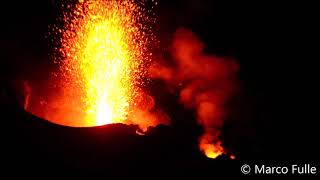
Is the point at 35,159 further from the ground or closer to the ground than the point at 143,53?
closer to the ground

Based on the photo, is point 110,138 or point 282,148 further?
point 282,148

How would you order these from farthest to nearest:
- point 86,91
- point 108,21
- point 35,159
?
point 86,91
point 108,21
point 35,159

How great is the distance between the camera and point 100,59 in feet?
50.5

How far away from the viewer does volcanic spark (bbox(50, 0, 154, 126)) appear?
48.8 feet

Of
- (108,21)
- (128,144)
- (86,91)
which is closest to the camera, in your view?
(128,144)

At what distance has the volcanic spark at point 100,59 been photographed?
1486 centimetres

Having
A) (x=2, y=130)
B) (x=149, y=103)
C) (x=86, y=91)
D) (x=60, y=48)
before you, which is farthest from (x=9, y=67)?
(x=2, y=130)

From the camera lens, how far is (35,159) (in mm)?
7934

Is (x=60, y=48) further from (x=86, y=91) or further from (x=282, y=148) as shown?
(x=282, y=148)

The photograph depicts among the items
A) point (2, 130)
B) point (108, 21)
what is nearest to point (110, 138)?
point (2, 130)

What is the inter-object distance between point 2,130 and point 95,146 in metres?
1.90

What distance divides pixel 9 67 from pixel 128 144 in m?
9.05

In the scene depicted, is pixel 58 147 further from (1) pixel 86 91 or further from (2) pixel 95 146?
(1) pixel 86 91

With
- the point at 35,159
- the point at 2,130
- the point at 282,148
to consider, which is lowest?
the point at 35,159
